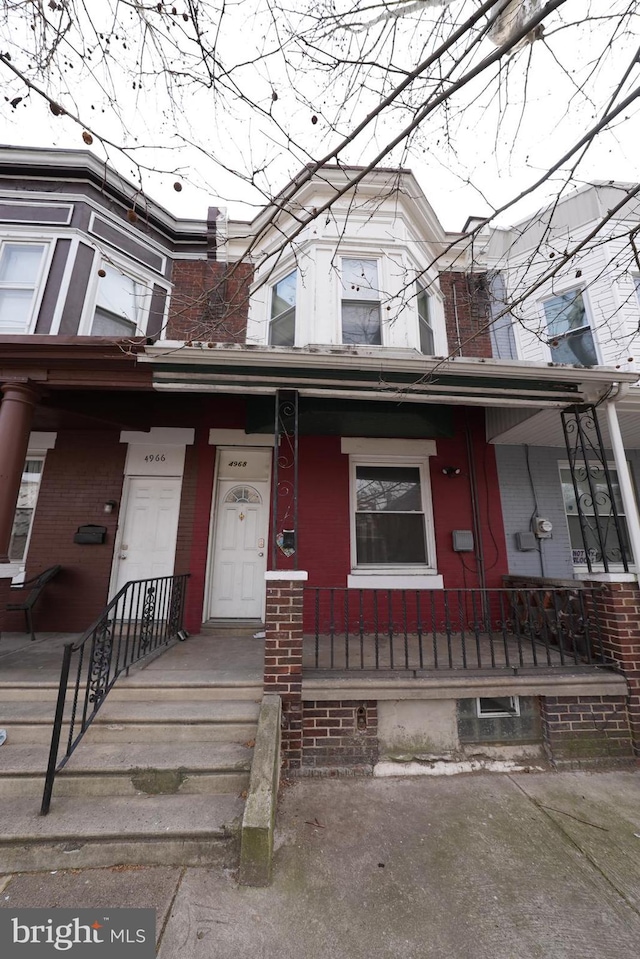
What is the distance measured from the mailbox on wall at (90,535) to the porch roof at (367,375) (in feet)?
7.91

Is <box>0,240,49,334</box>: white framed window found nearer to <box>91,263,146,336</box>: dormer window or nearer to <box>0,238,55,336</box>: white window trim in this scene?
<box>0,238,55,336</box>: white window trim

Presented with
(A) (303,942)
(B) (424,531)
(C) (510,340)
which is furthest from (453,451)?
(A) (303,942)

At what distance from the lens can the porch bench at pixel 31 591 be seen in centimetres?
471

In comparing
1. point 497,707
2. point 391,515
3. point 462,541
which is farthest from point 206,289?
point 497,707

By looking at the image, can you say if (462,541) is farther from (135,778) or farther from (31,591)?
(31,591)

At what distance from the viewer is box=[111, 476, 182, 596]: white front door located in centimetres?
530

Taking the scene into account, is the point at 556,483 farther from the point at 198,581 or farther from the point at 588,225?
the point at 198,581

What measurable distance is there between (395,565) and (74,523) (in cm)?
449

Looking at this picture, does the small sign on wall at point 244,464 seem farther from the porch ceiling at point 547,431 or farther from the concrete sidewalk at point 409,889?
the concrete sidewalk at point 409,889

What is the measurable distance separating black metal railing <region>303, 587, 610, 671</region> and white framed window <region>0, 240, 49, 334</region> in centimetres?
567

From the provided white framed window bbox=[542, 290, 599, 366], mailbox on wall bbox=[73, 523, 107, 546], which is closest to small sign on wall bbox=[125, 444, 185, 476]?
mailbox on wall bbox=[73, 523, 107, 546]

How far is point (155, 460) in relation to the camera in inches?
220

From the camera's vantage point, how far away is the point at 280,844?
2377 mm

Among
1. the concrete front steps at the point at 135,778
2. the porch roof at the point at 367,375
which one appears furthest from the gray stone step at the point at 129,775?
the porch roof at the point at 367,375
